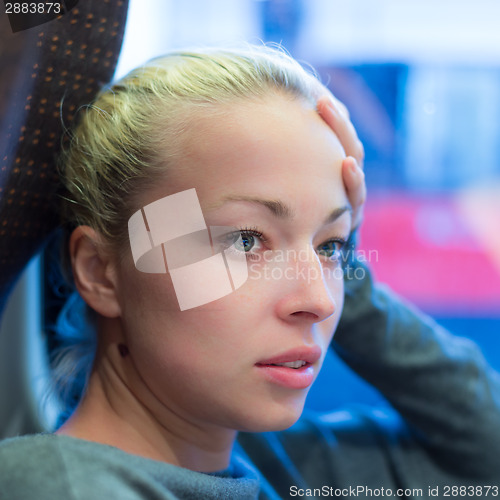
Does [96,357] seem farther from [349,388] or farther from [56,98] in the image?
[349,388]

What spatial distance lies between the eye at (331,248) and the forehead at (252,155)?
0.06m

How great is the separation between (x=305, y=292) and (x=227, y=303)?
84 millimetres

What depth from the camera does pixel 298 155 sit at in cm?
62

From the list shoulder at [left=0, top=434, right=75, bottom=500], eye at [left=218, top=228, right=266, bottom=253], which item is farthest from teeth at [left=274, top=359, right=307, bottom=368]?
shoulder at [left=0, top=434, right=75, bottom=500]

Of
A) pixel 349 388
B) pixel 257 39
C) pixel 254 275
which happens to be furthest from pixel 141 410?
pixel 349 388

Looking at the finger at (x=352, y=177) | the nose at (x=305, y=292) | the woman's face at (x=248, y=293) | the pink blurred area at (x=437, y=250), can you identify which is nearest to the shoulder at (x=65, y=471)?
the woman's face at (x=248, y=293)

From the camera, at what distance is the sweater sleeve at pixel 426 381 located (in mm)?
826

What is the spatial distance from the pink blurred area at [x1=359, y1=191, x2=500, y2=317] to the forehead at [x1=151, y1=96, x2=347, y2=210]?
1247mm

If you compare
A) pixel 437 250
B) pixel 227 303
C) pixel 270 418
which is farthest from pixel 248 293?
pixel 437 250

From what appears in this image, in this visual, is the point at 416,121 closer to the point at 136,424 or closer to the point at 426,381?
the point at 426,381

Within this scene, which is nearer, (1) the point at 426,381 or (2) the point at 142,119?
(2) the point at 142,119

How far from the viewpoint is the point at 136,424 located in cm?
65

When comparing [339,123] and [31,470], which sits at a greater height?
[339,123]

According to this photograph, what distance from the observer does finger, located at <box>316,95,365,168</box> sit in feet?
2.25
